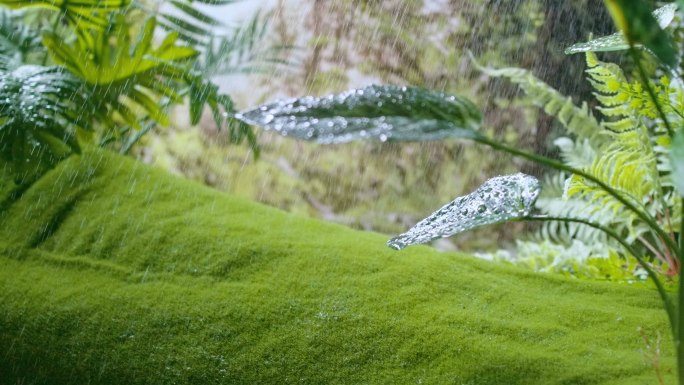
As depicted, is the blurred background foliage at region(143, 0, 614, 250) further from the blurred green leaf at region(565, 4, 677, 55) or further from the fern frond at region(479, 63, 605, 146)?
the blurred green leaf at region(565, 4, 677, 55)

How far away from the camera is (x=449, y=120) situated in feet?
2.84

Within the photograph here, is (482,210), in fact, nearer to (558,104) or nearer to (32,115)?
(32,115)

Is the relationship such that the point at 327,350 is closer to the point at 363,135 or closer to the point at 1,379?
the point at 363,135

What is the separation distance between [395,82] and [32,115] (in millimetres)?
2012

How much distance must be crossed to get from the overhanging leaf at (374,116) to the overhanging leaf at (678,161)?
8.7 inches

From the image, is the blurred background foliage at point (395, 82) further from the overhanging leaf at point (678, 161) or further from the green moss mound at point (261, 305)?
the overhanging leaf at point (678, 161)

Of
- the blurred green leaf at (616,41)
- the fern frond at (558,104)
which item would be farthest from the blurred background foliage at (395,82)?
the blurred green leaf at (616,41)

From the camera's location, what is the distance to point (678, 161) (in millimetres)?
737

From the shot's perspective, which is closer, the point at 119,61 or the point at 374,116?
the point at 374,116

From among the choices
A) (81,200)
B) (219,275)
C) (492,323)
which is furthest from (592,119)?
(81,200)

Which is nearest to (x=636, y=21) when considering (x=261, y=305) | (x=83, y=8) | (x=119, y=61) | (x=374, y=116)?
(x=374, y=116)

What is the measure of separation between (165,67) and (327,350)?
1.19 meters

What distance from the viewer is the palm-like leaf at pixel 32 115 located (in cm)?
176

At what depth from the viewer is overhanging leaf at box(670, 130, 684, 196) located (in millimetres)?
727
